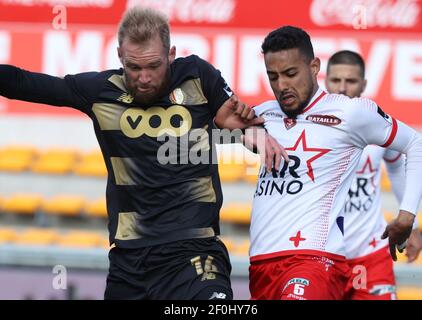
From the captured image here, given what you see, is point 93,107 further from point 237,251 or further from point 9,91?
point 237,251

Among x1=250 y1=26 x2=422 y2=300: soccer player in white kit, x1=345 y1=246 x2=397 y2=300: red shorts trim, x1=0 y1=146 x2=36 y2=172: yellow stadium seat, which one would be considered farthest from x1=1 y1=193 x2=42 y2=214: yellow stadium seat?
x1=250 y1=26 x2=422 y2=300: soccer player in white kit

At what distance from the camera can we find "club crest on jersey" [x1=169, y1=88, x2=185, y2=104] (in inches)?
201

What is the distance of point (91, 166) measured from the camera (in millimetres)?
14109

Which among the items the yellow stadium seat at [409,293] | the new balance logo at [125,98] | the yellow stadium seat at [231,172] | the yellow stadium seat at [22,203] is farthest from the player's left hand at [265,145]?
the yellow stadium seat at [22,203]

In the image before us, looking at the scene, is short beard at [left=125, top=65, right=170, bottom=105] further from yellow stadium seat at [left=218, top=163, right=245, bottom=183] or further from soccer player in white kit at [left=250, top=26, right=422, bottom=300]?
yellow stadium seat at [left=218, top=163, right=245, bottom=183]

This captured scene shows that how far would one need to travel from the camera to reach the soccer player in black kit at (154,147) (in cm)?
495

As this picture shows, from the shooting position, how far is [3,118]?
1457cm

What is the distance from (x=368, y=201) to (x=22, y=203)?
7.66 meters

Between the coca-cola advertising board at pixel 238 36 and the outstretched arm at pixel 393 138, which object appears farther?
the coca-cola advertising board at pixel 238 36

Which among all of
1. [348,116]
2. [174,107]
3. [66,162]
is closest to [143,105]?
[174,107]

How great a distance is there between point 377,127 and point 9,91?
2.17m

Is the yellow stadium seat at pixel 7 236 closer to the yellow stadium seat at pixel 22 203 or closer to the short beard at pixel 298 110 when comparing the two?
the yellow stadium seat at pixel 22 203

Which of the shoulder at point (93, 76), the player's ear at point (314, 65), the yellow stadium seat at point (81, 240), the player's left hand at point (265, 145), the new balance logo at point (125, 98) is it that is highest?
the player's ear at point (314, 65)

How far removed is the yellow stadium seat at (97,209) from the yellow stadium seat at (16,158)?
1.33 meters
